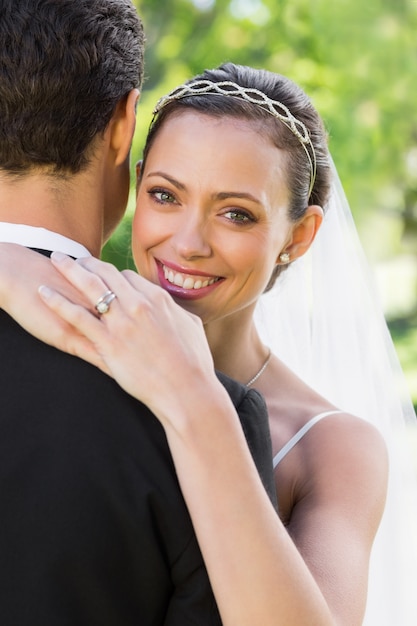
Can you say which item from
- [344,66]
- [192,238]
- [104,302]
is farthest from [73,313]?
[344,66]

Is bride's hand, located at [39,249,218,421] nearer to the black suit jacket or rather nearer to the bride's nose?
the black suit jacket

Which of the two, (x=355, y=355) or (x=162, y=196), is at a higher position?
(x=162, y=196)

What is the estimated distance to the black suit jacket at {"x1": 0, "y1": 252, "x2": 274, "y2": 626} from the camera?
6.36ft

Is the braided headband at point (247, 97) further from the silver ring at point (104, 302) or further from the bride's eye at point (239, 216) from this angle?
the silver ring at point (104, 302)

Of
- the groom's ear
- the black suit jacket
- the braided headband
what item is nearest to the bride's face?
the braided headband

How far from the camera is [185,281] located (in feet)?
10.1

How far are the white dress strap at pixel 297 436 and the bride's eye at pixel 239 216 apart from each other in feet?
2.40

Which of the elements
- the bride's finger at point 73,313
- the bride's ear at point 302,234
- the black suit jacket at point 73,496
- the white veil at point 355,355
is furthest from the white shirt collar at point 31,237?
the white veil at point 355,355

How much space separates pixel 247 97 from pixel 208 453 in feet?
5.27

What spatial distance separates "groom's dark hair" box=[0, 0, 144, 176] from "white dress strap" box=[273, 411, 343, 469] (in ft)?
4.47

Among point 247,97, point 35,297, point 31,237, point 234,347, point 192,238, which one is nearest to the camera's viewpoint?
point 35,297

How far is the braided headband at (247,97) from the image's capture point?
10.7ft

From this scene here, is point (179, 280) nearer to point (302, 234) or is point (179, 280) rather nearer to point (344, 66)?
point (302, 234)

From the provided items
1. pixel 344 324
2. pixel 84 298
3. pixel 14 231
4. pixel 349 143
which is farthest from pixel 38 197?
pixel 349 143
